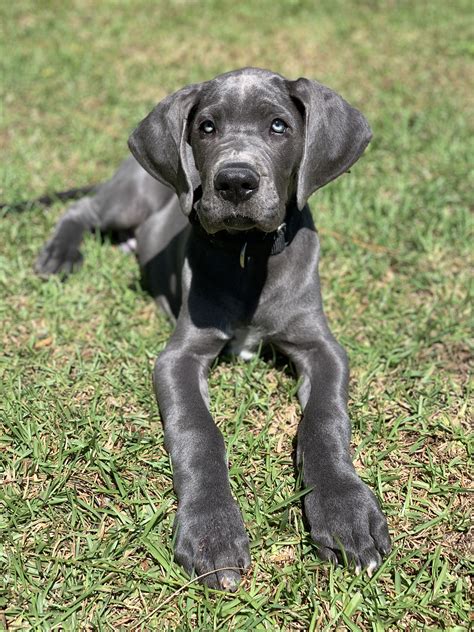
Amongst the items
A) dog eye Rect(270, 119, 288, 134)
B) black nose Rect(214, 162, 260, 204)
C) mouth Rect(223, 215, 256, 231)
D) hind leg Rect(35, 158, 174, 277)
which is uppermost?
dog eye Rect(270, 119, 288, 134)

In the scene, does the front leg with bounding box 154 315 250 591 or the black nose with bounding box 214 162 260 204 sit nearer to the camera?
the front leg with bounding box 154 315 250 591

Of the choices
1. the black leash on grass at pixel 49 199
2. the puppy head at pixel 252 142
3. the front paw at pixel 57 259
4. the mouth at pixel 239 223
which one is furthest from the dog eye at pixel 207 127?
the black leash on grass at pixel 49 199

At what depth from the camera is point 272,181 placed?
10.2 ft

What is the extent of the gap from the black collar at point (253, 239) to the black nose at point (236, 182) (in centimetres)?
39

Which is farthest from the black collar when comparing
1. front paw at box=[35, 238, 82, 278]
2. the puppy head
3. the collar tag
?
front paw at box=[35, 238, 82, 278]

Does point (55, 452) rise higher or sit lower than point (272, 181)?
lower

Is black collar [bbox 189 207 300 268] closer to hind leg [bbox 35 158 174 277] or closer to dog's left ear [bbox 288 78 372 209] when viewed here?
dog's left ear [bbox 288 78 372 209]

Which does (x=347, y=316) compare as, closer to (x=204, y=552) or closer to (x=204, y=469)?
(x=204, y=469)

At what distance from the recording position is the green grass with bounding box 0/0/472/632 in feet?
8.35

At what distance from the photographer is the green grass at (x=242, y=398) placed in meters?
2.54

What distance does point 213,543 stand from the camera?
259cm

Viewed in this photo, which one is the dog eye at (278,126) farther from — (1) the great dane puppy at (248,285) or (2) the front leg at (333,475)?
(2) the front leg at (333,475)

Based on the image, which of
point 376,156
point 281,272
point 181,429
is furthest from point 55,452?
point 376,156

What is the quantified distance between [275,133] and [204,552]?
6.22 ft
